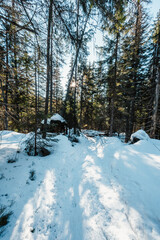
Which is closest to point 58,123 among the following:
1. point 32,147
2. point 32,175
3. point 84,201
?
point 32,147

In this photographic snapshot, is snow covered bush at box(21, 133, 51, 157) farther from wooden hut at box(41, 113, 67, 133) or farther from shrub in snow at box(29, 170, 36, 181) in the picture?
wooden hut at box(41, 113, 67, 133)

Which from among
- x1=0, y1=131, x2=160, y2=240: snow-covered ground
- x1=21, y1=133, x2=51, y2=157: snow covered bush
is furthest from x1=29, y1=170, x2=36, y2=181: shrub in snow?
x1=21, y1=133, x2=51, y2=157: snow covered bush

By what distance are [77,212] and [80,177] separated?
1.27 meters

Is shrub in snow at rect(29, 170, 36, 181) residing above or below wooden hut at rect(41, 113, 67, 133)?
below

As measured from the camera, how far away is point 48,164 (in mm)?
3922

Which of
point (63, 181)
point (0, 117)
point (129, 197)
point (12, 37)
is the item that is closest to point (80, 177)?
point (63, 181)

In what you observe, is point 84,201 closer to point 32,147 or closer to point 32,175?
point 32,175

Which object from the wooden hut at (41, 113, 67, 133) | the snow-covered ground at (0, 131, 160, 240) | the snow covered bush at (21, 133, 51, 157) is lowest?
the snow-covered ground at (0, 131, 160, 240)

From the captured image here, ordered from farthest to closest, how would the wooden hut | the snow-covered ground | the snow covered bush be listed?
the wooden hut → the snow covered bush → the snow-covered ground

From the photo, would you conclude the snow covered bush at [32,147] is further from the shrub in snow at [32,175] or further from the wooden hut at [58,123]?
the wooden hut at [58,123]

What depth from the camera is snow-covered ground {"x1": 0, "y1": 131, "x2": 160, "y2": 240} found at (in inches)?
61.6

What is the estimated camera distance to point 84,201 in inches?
90.6

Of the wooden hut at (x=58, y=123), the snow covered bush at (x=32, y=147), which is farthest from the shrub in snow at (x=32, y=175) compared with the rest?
the wooden hut at (x=58, y=123)

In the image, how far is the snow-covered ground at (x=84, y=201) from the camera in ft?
5.13
